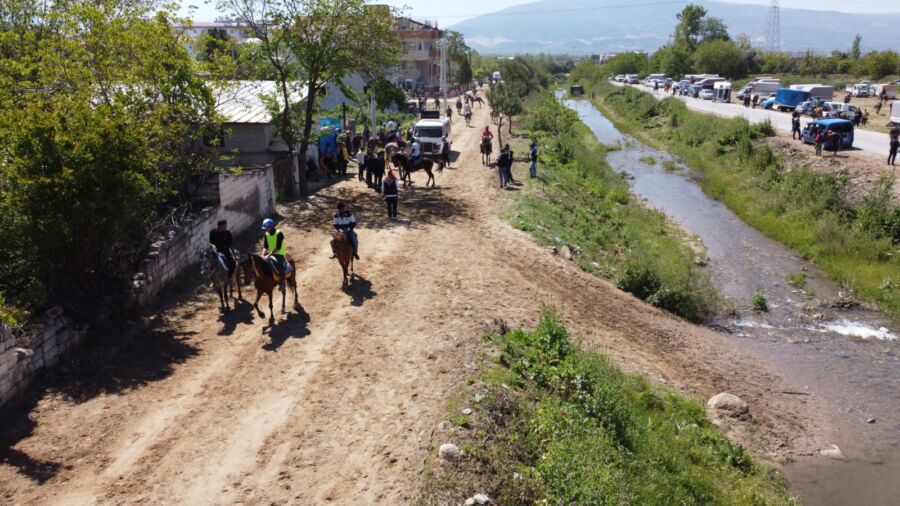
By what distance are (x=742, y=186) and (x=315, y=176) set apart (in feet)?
66.3

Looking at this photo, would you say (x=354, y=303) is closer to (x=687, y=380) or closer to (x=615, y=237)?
(x=687, y=380)

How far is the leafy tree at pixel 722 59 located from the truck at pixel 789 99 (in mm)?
44452

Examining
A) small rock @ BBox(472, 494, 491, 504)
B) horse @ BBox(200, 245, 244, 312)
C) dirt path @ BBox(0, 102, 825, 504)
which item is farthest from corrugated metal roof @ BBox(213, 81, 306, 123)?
small rock @ BBox(472, 494, 491, 504)

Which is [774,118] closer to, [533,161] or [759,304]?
[533,161]

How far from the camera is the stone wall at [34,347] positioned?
31.1 ft

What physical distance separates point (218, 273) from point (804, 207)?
22.5m

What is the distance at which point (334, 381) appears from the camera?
35.6 feet

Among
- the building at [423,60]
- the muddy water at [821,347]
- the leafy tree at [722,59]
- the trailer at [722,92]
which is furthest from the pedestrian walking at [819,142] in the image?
the leafy tree at [722,59]

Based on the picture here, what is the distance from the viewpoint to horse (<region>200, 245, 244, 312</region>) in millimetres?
13375

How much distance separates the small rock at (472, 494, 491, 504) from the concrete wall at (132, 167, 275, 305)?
8238mm

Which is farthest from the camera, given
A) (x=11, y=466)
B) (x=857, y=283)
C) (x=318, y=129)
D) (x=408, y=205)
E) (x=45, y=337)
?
(x=318, y=129)

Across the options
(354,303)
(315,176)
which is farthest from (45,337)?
(315,176)

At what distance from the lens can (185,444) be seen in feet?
29.7

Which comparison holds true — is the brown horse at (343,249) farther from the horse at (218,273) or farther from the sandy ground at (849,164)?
the sandy ground at (849,164)
